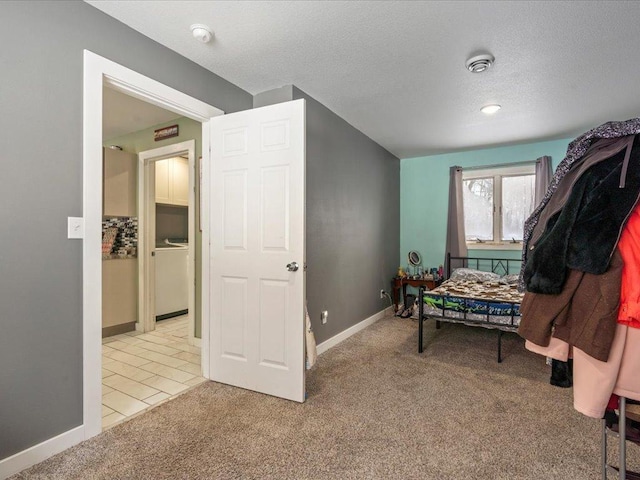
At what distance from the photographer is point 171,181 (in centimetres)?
489

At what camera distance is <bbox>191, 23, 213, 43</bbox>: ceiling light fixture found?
6.77ft

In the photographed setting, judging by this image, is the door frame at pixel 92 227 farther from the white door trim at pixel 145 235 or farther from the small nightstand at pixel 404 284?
the small nightstand at pixel 404 284

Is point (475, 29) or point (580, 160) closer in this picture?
point (580, 160)

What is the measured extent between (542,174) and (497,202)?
2.26ft

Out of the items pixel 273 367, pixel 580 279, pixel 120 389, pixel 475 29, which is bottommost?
pixel 120 389

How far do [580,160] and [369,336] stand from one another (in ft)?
10.1

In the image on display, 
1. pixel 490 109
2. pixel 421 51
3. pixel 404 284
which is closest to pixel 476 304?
pixel 404 284

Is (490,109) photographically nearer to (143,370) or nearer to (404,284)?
(404,284)

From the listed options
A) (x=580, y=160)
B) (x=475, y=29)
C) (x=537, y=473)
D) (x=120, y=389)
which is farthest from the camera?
(x=120, y=389)

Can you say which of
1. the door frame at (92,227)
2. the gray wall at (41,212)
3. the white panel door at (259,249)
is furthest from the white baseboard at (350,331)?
the gray wall at (41,212)

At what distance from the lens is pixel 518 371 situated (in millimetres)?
2908

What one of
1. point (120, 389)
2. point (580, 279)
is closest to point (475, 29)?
point (580, 279)

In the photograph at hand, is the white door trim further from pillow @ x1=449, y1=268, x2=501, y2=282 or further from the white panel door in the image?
pillow @ x1=449, y1=268, x2=501, y2=282

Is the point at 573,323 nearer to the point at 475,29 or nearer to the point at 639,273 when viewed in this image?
the point at 639,273
